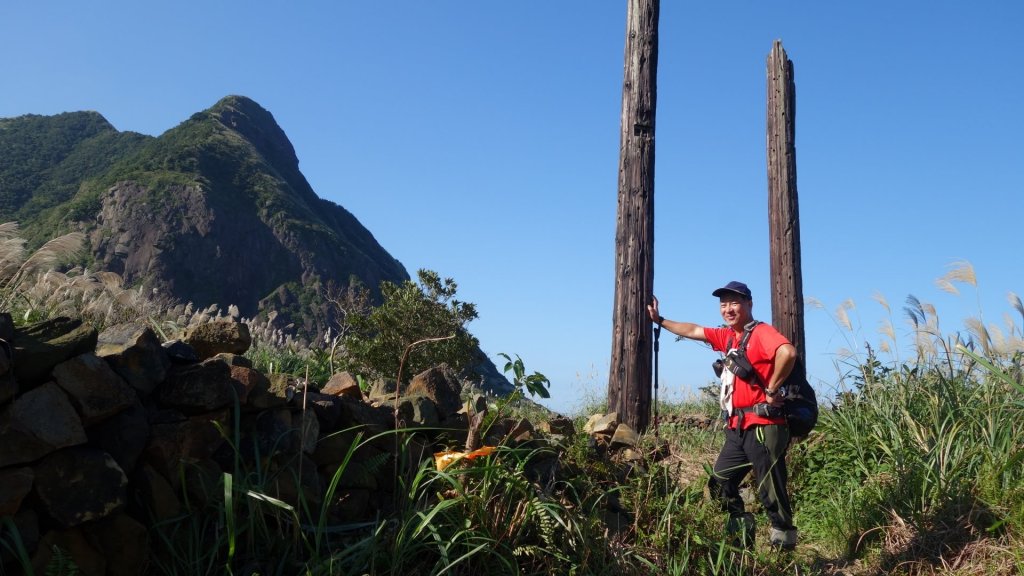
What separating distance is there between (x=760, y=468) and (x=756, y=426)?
277 millimetres

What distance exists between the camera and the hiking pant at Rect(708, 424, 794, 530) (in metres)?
5.13

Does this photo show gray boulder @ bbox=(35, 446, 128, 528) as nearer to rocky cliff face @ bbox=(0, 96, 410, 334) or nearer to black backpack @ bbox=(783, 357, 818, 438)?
black backpack @ bbox=(783, 357, 818, 438)

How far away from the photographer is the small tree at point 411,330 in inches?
423

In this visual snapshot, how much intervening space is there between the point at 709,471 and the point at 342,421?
261 cm

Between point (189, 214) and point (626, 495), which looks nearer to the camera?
point (626, 495)

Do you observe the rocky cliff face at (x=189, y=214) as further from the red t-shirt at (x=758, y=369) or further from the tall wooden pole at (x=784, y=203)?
the red t-shirt at (x=758, y=369)

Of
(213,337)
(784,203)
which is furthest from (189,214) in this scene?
(213,337)

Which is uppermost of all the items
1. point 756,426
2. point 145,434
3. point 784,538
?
point 756,426

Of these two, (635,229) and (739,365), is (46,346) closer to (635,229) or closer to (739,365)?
(739,365)

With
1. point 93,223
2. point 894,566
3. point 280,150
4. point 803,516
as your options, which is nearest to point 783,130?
point 803,516

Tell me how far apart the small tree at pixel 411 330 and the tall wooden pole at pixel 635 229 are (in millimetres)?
3462

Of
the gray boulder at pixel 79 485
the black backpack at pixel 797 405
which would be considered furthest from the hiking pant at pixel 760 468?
the gray boulder at pixel 79 485

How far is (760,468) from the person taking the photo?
16.9 feet

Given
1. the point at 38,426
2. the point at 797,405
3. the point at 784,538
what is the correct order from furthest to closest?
the point at 797,405 < the point at 784,538 < the point at 38,426
